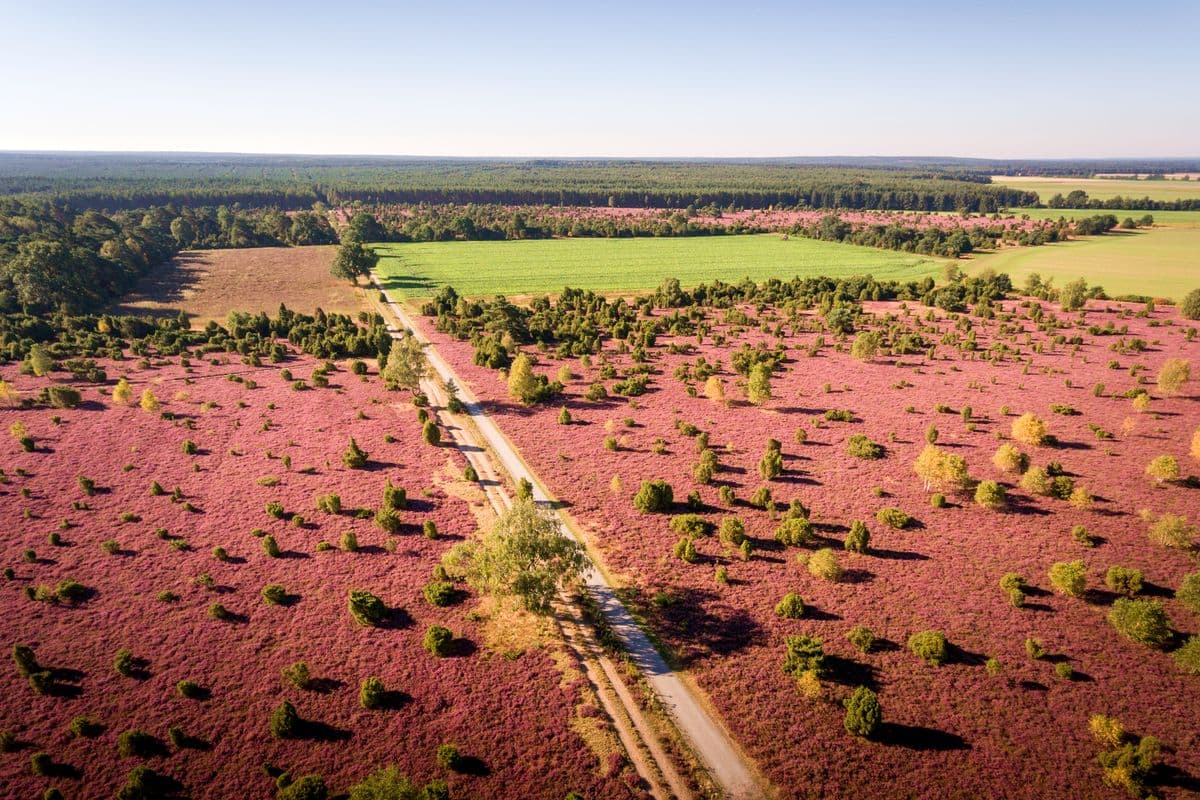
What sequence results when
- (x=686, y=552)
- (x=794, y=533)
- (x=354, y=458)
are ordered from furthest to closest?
(x=354, y=458) → (x=794, y=533) → (x=686, y=552)

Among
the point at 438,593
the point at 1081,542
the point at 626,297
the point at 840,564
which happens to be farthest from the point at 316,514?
the point at 626,297

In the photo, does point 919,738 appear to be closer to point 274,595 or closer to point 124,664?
point 274,595

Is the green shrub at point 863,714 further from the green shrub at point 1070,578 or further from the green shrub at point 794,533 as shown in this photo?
the green shrub at point 1070,578

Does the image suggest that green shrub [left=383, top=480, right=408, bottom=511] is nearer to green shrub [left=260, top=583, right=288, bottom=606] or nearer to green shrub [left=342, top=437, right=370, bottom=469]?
green shrub [left=342, top=437, right=370, bottom=469]

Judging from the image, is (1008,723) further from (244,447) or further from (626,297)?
(626,297)

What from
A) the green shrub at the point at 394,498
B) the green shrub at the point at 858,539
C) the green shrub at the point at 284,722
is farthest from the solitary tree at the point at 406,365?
the green shrub at the point at 858,539

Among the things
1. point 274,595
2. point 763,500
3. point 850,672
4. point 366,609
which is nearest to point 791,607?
point 850,672

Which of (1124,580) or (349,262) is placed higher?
(349,262)
